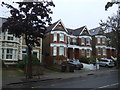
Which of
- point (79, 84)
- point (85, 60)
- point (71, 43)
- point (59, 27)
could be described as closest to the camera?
point (79, 84)

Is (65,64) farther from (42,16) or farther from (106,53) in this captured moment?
(106,53)

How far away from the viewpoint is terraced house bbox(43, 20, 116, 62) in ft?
111

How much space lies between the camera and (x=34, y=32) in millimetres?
17109

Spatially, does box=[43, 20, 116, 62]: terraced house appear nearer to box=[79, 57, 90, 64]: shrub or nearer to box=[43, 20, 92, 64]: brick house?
box=[43, 20, 92, 64]: brick house

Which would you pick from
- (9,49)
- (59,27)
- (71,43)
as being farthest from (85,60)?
(9,49)

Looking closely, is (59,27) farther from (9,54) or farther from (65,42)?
(9,54)

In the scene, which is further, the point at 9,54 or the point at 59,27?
the point at 59,27

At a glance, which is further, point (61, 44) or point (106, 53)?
point (106, 53)

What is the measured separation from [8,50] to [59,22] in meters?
13.0

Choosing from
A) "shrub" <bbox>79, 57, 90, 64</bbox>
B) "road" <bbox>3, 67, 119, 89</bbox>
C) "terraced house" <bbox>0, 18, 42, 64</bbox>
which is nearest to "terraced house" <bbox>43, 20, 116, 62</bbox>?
"shrub" <bbox>79, 57, 90, 64</bbox>

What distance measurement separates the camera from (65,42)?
116 ft

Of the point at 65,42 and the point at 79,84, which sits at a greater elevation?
the point at 65,42

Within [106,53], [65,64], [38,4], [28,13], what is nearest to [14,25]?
[28,13]

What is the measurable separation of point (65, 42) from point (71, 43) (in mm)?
5623
